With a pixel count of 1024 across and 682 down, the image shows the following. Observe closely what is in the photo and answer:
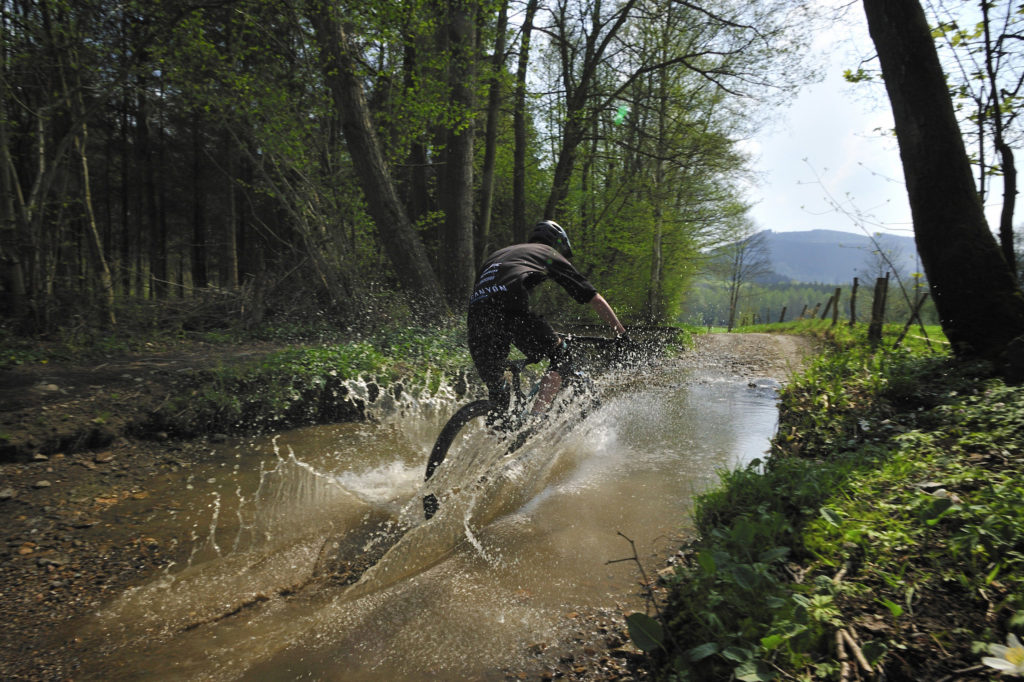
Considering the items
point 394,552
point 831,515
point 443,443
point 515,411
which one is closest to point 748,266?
point 515,411

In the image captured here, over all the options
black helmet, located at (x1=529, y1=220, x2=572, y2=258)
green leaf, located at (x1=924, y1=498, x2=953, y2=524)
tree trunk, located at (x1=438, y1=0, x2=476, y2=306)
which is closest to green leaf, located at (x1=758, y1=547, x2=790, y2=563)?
green leaf, located at (x1=924, y1=498, x2=953, y2=524)

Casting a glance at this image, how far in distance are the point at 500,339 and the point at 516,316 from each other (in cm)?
23

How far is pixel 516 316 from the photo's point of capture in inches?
171

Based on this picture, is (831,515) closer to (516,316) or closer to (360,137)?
(516,316)

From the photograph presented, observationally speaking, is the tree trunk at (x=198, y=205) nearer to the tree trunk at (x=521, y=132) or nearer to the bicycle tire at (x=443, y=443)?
the tree trunk at (x=521, y=132)

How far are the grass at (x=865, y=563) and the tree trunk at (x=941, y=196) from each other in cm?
155

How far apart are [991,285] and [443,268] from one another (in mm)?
9015

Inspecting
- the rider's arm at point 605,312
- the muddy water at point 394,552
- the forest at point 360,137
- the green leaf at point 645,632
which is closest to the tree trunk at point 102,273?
the forest at point 360,137

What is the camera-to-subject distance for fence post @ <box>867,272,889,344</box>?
37.2 ft

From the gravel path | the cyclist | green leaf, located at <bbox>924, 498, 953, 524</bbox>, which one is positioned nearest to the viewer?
green leaf, located at <bbox>924, 498, 953, 524</bbox>

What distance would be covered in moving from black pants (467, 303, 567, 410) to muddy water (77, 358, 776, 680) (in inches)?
17.7

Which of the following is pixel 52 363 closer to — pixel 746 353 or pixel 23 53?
pixel 23 53

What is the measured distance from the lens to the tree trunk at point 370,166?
941 centimetres

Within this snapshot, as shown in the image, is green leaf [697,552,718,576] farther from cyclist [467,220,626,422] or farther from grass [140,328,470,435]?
grass [140,328,470,435]
